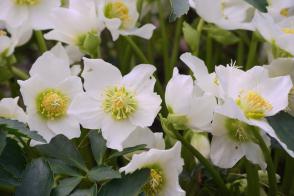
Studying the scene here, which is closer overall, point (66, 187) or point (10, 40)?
point (66, 187)

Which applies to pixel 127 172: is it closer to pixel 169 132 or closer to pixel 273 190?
pixel 169 132

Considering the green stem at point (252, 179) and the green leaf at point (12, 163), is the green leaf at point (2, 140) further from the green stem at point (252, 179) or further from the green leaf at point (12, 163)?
the green stem at point (252, 179)

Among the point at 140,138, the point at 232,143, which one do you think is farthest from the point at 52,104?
the point at 232,143

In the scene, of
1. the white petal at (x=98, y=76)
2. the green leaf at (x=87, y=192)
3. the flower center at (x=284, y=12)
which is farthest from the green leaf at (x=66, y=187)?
the flower center at (x=284, y=12)

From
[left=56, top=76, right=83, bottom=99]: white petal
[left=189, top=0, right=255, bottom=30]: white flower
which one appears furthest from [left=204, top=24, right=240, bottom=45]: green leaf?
[left=56, top=76, right=83, bottom=99]: white petal

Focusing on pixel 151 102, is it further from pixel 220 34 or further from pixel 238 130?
pixel 220 34

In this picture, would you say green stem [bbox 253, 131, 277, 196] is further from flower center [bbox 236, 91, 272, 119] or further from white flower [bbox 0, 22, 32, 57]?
white flower [bbox 0, 22, 32, 57]

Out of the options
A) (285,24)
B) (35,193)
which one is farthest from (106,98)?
(285,24)
